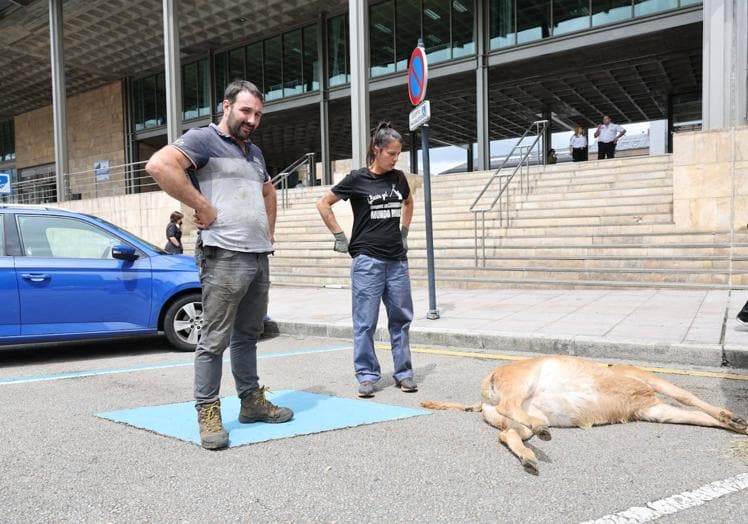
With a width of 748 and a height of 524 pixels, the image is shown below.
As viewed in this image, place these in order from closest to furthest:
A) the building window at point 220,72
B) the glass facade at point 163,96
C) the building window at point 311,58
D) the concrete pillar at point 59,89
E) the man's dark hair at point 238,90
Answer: the man's dark hair at point 238,90 → the concrete pillar at point 59,89 → the building window at point 311,58 → the building window at point 220,72 → the glass facade at point 163,96

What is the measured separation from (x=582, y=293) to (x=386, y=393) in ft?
18.6

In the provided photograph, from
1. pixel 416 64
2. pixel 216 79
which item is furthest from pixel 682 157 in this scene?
pixel 216 79

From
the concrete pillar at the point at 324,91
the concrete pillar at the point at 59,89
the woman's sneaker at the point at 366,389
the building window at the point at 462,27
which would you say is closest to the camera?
the woman's sneaker at the point at 366,389

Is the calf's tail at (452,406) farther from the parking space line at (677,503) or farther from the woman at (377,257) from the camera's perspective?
the parking space line at (677,503)

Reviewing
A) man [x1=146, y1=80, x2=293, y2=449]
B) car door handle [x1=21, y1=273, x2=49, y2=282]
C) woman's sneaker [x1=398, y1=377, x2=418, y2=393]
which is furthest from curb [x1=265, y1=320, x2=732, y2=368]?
man [x1=146, y1=80, x2=293, y2=449]

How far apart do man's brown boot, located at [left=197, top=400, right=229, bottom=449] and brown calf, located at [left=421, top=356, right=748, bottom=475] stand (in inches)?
59.5

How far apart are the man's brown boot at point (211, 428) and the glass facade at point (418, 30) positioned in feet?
63.0

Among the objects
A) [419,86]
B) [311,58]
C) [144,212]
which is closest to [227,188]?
[419,86]

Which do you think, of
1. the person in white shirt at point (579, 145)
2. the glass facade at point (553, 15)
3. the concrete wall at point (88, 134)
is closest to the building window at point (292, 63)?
the glass facade at point (553, 15)

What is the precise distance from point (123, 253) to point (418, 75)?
3.96m

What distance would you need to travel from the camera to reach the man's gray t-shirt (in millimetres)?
3277

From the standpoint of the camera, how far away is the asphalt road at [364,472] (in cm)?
247

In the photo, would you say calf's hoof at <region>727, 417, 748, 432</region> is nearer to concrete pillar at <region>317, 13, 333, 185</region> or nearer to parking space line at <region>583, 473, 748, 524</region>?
parking space line at <region>583, 473, 748, 524</region>

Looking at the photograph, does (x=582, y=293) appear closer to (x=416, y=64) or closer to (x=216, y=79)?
(x=416, y=64)
